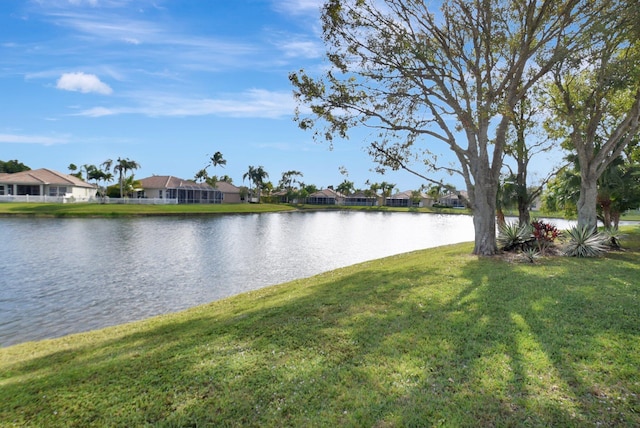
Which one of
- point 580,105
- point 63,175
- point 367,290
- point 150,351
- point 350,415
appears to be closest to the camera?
point 350,415

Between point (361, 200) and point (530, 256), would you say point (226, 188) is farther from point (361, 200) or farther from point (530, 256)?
point (530, 256)

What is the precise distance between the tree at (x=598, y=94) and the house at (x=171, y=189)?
68343 mm

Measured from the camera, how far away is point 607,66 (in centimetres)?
1351

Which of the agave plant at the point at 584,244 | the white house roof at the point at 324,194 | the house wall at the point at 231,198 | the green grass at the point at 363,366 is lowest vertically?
the green grass at the point at 363,366

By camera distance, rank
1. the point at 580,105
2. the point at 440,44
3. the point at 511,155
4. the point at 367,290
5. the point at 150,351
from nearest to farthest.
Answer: the point at 150,351 → the point at 367,290 → the point at 440,44 → the point at 580,105 → the point at 511,155

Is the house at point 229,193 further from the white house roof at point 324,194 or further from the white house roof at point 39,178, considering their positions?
the white house roof at point 39,178

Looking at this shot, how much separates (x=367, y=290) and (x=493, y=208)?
7.51 metres

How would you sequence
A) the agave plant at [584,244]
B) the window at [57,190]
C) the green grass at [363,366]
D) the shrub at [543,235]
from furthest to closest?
the window at [57,190] → the shrub at [543,235] → the agave plant at [584,244] → the green grass at [363,366]

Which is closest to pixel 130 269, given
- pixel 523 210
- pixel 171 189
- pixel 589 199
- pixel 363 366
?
pixel 363 366

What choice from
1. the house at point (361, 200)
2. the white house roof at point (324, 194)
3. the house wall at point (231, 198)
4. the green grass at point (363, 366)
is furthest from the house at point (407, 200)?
the green grass at point (363, 366)

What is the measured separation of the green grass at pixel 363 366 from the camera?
4.06 m

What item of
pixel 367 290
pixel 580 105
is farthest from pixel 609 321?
pixel 580 105

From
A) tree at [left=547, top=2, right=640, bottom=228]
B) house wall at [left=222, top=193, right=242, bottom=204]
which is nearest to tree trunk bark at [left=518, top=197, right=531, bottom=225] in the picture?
tree at [left=547, top=2, right=640, bottom=228]

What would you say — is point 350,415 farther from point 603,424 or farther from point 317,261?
point 317,261
